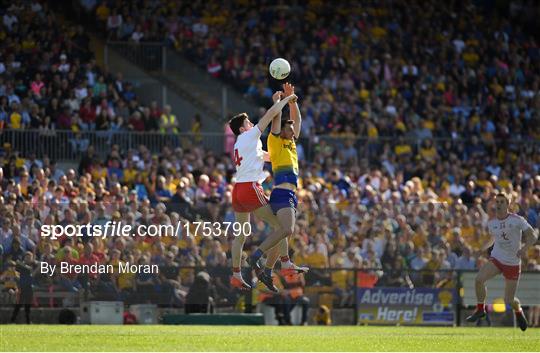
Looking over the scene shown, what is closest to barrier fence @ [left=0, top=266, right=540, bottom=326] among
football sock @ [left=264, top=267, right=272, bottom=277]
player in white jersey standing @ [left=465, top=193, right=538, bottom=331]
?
player in white jersey standing @ [left=465, top=193, right=538, bottom=331]

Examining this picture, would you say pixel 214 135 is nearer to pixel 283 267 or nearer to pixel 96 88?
pixel 96 88

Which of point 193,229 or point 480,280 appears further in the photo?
point 193,229

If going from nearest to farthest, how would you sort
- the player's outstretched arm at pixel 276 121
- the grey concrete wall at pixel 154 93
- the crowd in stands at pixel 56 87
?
1. the player's outstretched arm at pixel 276 121
2. the crowd in stands at pixel 56 87
3. the grey concrete wall at pixel 154 93

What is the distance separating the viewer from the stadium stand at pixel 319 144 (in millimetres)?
24422

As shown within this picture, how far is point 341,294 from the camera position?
25.6 metres

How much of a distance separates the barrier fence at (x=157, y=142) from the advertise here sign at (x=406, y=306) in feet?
23.1

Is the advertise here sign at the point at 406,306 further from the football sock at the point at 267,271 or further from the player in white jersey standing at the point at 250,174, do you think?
the football sock at the point at 267,271

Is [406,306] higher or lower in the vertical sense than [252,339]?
higher

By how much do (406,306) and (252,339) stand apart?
7491 millimetres

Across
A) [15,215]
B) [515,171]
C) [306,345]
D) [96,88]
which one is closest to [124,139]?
[96,88]

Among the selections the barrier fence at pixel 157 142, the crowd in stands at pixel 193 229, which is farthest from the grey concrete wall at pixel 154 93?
the crowd in stands at pixel 193 229

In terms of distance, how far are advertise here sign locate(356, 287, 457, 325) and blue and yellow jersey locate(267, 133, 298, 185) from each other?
679 centimetres

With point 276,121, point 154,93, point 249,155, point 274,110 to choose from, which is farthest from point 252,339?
point 154,93

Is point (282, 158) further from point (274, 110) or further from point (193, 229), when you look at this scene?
point (193, 229)
